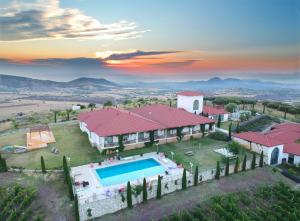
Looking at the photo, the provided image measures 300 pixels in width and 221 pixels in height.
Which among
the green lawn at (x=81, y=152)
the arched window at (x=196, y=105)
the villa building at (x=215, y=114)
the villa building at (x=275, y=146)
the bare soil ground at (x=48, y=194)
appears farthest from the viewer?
the villa building at (x=215, y=114)

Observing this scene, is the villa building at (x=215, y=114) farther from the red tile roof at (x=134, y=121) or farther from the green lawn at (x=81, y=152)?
the green lawn at (x=81, y=152)

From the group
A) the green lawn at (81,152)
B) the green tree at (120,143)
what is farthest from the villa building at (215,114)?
the green tree at (120,143)

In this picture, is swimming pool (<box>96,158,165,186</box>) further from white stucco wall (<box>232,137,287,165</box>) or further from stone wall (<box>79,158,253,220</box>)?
white stucco wall (<box>232,137,287,165</box>)

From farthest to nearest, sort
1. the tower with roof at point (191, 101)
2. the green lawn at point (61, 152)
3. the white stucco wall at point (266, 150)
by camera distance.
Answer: the tower with roof at point (191, 101) → the white stucco wall at point (266, 150) → the green lawn at point (61, 152)

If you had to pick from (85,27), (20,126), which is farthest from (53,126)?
(85,27)

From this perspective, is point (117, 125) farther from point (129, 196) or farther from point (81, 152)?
point (129, 196)

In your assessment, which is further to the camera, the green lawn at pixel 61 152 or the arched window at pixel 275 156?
the arched window at pixel 275 156

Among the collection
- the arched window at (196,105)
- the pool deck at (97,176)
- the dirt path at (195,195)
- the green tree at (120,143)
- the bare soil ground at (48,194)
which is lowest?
the dirt path at (195,195)

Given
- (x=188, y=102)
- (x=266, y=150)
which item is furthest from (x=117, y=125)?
(x=266, y=150)

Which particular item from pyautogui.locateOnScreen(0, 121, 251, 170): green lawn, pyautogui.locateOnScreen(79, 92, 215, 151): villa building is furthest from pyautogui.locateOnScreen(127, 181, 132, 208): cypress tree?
pyautogui.locateOnScreen(79, 92, 215, 151): villa building
